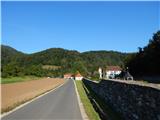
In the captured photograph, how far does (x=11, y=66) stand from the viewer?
417ft

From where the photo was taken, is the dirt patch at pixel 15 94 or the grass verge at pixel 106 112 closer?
the grass verge at pixel 106 112

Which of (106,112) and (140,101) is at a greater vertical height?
(140,101)

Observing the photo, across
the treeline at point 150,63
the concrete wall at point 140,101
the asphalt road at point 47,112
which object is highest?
the treeline at point 150,63

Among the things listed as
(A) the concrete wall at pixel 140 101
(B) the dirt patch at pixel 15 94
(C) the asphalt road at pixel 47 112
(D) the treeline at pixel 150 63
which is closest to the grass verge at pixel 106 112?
(A) the concrete wall at pixel 140 101

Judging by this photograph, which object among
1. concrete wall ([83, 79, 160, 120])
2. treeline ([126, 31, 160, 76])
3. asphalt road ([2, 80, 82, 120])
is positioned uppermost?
treeline ([126, 31, 160, 76])

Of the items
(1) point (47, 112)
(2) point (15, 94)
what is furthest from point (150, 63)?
(1) point (47, 112)

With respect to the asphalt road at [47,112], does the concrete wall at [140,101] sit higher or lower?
higher

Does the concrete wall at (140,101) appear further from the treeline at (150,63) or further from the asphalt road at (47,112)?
the treeline at (150,63)

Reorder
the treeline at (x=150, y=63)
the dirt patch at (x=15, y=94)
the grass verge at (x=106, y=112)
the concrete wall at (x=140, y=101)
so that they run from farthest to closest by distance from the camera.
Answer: the treeline at (x=150, y=63) → the dirt patch at (x=15, y=94) → the grass verge at (x=106, y=112) → the concrete wall at (x=140, y=101)

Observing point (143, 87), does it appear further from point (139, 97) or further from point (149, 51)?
point (149, 51)

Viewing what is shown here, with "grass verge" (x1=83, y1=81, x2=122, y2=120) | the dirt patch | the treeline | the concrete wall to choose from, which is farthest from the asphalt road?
the treeline

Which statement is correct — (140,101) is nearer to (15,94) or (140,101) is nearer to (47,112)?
(47,112)

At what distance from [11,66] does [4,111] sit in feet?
350

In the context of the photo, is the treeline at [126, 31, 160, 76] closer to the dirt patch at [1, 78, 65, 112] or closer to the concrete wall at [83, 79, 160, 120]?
the dirt patch at [1, 78, 65, 112]
